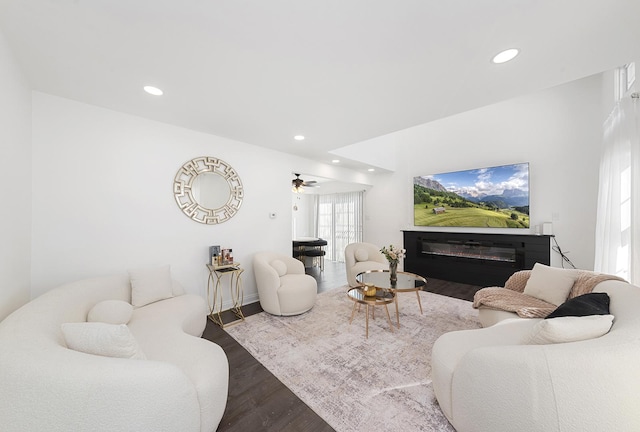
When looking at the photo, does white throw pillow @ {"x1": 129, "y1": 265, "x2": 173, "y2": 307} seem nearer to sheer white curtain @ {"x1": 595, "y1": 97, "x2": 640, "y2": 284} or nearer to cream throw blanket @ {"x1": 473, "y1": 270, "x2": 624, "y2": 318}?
cream throw blanket @ {"x1": 473, "y1": 270, "x2": 624, "y2": 318}

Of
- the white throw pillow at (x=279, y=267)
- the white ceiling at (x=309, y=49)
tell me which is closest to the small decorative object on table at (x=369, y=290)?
the white throw pillow at (x=279, y=267)

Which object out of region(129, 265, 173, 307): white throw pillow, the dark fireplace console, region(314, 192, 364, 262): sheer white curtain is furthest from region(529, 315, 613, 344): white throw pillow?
region(314, 192, 364, 262): sheer white curtain

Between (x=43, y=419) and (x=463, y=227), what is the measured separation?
19.3 ft

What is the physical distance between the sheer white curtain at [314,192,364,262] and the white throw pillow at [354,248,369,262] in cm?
239

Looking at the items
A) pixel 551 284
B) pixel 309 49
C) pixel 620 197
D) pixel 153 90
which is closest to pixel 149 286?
pixel 153 90

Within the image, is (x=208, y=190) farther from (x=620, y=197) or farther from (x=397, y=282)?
(x=620, y=197)

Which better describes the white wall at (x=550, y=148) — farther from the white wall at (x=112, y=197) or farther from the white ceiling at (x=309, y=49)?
the white wall at (x=112, y=197)

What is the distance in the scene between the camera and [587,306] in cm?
153

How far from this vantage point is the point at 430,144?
5586 mm

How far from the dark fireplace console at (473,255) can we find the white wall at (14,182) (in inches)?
235

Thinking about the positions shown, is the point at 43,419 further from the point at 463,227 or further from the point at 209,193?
the point at 463,227

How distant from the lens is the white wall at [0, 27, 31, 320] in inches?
60.5

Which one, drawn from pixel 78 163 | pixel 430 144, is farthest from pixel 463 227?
pixel 78 163

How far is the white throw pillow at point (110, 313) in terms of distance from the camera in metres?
1.82
